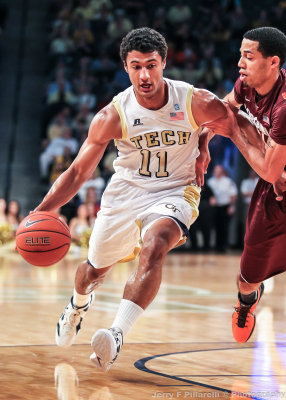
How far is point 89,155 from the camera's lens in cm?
467

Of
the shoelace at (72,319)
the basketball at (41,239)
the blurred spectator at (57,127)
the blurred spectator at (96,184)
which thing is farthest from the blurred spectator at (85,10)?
the basketball at (41,239)

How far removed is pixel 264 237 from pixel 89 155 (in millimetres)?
1336

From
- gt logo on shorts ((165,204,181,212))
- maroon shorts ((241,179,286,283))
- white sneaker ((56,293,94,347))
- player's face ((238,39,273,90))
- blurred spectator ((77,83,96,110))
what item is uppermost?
player's face ((238,39,273,90))

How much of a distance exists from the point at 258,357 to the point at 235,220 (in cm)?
1135

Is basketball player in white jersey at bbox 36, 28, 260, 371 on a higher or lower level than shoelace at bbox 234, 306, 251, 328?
higher

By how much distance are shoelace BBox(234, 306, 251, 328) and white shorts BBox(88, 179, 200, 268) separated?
0.98 meters

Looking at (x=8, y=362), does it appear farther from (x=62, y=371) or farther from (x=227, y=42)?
(x=227, y=42)

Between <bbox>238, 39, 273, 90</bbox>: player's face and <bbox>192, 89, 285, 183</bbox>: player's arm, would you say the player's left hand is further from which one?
<bbox>238, 39, 273, 90</bbox>: player's face

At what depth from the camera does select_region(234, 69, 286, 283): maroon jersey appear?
191 inches

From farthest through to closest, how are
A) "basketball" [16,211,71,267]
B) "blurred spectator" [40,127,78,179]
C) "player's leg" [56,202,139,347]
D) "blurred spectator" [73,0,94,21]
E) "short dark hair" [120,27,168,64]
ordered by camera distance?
1. "blurred spectator" [73,0,94,21]
2. "blurred spectator" [40,127,78,179]
3. "player's leg" [56,202,139,347]
4. "basketball" [16,211,71,267]
5. "short dark hair" [120,27,168,64]

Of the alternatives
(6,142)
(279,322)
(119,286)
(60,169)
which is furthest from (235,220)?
(279,322)

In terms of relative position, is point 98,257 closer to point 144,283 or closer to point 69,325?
point 69,325

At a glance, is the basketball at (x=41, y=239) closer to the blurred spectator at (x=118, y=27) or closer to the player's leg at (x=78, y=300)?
the player's leg at (x=78, y=300)

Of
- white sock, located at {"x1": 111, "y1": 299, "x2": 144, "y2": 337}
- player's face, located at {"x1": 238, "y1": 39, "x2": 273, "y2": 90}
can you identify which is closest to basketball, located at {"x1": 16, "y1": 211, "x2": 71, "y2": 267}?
white sock, located at {"x1": 111, "y1": 299, "x2": 144, "y2": 337}
